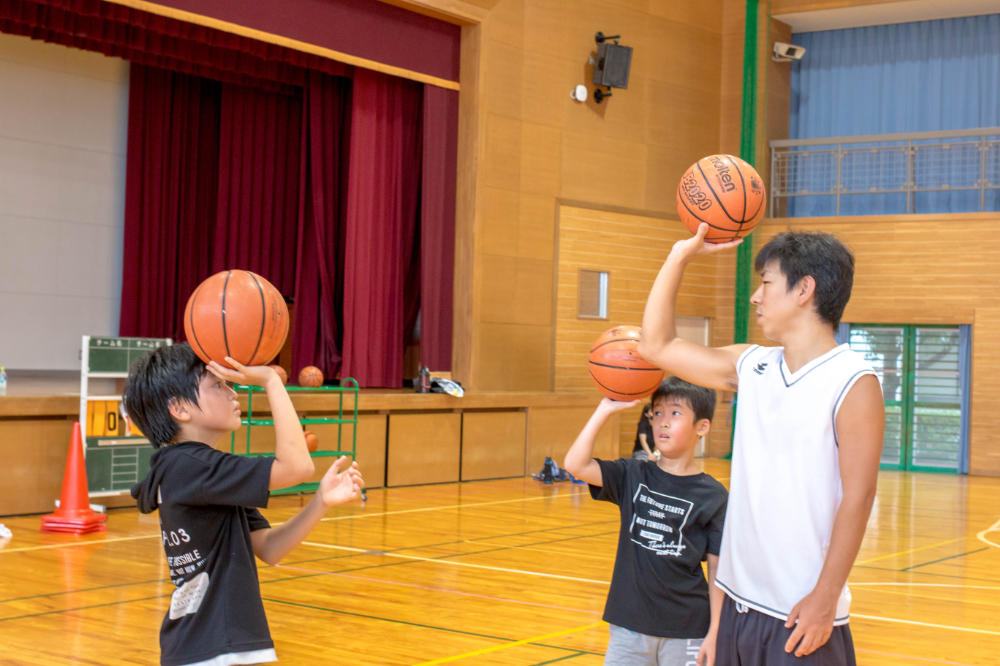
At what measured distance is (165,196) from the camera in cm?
1346

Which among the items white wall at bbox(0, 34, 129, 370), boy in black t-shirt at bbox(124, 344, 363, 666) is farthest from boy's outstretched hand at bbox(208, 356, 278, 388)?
white wall at bbox(0, 34, 129, 370)

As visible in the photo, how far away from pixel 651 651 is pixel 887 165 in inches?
565

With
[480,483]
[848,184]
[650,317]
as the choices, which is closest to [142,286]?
[480,483]

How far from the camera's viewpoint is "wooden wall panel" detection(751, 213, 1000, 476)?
14.5 m

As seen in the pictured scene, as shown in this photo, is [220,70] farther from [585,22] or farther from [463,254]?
[585,22]

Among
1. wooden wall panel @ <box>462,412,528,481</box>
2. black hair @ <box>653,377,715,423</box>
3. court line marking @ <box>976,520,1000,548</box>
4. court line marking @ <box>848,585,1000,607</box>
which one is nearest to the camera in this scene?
black hair @ <box>653,377,715,423</box>

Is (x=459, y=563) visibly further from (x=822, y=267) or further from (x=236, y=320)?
(x=822, y=267)

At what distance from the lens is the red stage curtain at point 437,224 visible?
12484mm

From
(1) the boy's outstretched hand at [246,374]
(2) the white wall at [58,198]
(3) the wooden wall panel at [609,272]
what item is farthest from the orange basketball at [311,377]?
(1) the boy's outstretched hand at [246,374]

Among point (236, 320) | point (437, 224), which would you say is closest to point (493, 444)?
point (437, 224)

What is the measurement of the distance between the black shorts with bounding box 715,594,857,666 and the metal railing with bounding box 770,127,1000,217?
14123mm

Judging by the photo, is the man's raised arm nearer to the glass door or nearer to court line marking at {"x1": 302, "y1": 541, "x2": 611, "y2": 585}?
court line marking at {"x1": 302, "y1": 541, "x2": 611, "y2": 585}

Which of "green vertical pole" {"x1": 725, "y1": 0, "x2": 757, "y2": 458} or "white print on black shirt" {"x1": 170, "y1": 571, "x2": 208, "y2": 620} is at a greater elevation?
"green vertical pole" {"x1": 725, "y1": 0, "x2": 757, "y2": 458}

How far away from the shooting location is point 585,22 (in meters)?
14.2
